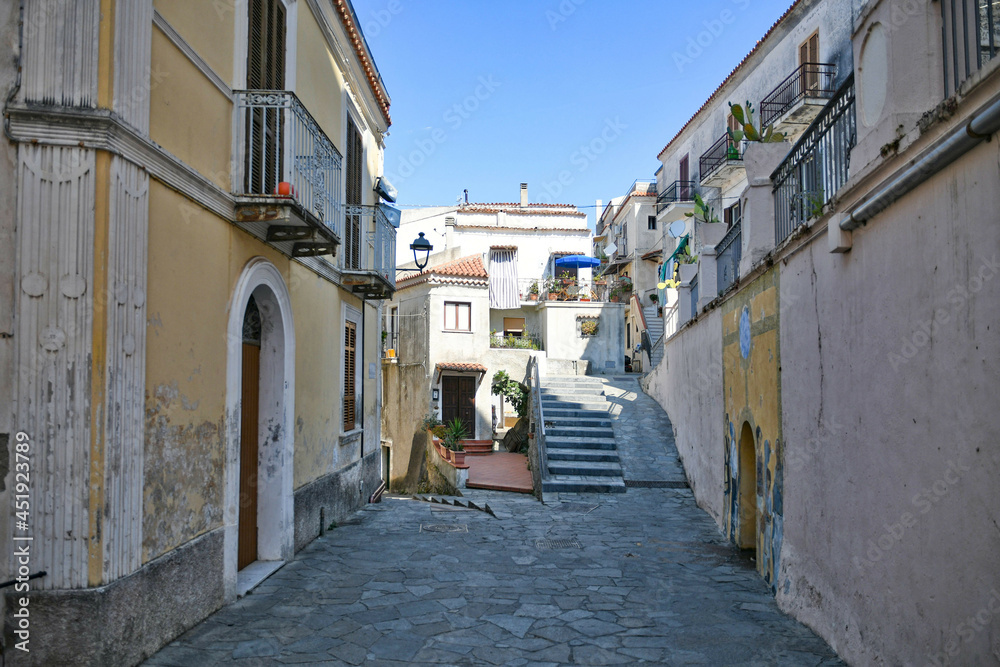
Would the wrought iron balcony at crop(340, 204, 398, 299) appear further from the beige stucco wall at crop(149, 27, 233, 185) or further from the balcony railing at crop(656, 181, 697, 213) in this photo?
the balcony railing at crop(656, 181, 697, 213)

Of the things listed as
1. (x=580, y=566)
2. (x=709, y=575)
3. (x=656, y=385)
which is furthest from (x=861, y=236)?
(x=656, y=385)

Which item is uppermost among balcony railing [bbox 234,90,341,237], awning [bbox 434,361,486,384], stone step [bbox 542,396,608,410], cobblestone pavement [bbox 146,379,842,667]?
balcony railing [bbox 234,90,341,237]

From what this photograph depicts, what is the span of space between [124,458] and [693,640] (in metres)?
4.54

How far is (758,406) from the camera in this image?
25.9 feet

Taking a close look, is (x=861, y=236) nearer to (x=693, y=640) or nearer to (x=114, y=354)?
(x=693, y=640)

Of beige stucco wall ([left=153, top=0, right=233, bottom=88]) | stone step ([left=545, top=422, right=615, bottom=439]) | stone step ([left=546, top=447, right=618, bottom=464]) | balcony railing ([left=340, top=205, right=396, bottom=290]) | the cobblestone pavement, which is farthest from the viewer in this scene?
stone step ([left=545, top=422, right=615, bottom=439])

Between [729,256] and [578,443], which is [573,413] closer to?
[578,443]

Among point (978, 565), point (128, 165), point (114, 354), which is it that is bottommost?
point (978, 565)

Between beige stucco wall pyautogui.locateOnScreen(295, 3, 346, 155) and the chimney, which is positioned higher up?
the chimney

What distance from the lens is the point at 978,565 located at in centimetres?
331

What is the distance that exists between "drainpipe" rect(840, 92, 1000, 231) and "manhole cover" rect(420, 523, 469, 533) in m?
7.37

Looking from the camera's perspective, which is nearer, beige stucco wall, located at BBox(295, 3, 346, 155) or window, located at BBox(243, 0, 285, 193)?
window, located at BBox(243, 0, 285, 193)

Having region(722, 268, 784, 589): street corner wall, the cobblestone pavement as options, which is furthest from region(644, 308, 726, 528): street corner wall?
the cobblestone pavement

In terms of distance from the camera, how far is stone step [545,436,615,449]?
50.2 feet
